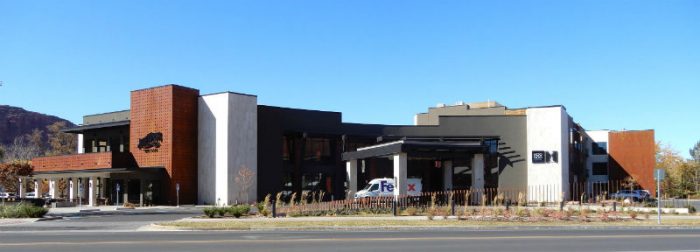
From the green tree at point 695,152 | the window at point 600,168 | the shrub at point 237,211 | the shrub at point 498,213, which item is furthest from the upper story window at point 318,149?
the green tree at point 695,152

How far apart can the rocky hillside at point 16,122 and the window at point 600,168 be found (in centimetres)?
14428

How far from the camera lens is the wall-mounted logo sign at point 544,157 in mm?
58475

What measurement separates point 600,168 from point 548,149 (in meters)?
29.7

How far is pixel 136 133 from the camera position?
56.8m

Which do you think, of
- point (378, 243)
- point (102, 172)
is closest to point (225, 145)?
point (102, 172)

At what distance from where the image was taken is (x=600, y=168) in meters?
85.0

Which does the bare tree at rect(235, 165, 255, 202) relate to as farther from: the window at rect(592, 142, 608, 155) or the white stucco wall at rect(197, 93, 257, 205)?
the window at rect(592, 142, 608, 155)

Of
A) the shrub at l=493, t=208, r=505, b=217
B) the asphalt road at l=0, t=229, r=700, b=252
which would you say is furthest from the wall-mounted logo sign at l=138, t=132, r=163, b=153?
the asphalt road at l=0, t=229, r=700, b=252

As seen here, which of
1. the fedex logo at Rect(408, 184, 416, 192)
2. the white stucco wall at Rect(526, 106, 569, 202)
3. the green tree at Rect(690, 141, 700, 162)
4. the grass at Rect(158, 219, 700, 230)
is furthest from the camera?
the green tree at Rect(690, 141, 700, 162)

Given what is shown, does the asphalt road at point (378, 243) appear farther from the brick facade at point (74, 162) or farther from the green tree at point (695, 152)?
the green tree at point (695, 152)

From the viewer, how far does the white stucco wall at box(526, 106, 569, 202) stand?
58.4 m

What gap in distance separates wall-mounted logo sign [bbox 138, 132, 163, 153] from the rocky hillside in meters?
141

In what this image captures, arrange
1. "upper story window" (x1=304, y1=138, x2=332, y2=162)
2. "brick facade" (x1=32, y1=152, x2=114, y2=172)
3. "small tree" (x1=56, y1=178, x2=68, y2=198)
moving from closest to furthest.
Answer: "brick facade" (x1=32, y1=152, x2=114, y2=172) < "upper story window" (x1=304, y1=138, x2=332, y2=162) < "small tree" (x1=56, y1=178, x2=68, y2=198)

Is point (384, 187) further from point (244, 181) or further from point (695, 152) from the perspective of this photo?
point (695, 152)
